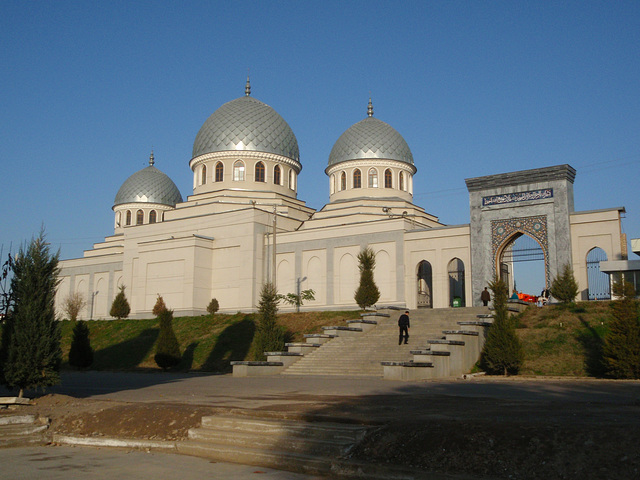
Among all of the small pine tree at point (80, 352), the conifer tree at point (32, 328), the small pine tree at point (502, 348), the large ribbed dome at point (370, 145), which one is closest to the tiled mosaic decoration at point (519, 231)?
the small pine tree at point (502, 348)

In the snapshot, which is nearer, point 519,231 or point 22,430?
point 22,430

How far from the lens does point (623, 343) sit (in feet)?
51.0

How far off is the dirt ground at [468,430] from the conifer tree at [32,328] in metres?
1.94

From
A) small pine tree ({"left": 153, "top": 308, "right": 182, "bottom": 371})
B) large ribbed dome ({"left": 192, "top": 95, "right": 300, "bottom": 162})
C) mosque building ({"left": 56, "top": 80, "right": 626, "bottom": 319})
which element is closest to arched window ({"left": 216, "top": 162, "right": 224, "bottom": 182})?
mosque building ({"left": 56, "top": 80, "right": 626, "bottom": 319})

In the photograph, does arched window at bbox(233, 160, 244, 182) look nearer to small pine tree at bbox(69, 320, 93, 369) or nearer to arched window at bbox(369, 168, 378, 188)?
arched window at bbox(369, 168, 378, 188)

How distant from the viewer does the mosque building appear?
25953 mm

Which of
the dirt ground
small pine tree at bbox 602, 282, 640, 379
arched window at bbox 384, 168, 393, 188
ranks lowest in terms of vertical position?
the dirt ground

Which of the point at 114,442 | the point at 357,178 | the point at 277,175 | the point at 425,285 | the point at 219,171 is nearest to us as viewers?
the point at 114,442

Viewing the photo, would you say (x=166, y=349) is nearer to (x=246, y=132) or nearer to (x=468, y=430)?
(x=246, y=132)

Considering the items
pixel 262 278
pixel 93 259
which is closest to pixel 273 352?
pixel 262 278

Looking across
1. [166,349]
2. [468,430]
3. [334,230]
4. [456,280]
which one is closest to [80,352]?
[166,349]

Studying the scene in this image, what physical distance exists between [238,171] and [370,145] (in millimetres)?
7684

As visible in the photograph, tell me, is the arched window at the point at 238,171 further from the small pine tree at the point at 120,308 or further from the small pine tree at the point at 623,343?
the small pine tree at the point at 623,343

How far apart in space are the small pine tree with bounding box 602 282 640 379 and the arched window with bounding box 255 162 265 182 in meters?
23.8
